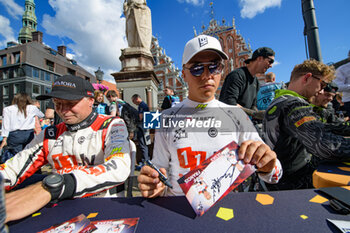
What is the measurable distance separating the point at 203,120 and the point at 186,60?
0.47 metres

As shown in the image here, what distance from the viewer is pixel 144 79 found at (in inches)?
190

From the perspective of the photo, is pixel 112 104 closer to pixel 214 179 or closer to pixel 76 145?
pixel 76 145

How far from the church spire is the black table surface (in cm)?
5171

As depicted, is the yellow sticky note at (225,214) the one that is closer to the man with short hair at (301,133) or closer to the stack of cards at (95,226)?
the stack of cards at (95,226)

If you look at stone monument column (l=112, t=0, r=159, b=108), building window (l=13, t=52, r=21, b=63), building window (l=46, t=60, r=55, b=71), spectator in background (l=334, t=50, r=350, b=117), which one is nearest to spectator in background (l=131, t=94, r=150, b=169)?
stone monument column (l=112, t=0, r=159, b=108)

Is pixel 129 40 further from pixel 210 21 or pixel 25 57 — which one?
pixel 210 21

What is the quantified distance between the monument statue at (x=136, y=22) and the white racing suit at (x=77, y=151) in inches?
180

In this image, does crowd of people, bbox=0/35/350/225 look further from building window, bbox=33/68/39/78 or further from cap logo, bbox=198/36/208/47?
building window, bbox=33/68/39/78

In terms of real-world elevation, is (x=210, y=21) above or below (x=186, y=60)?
above

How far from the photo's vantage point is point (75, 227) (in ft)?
2.20

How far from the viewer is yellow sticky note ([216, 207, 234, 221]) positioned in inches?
27.0

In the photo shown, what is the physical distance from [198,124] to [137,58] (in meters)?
4.56

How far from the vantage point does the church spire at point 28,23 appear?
1430 inches

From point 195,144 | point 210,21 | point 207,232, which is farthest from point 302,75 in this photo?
point 210,21
